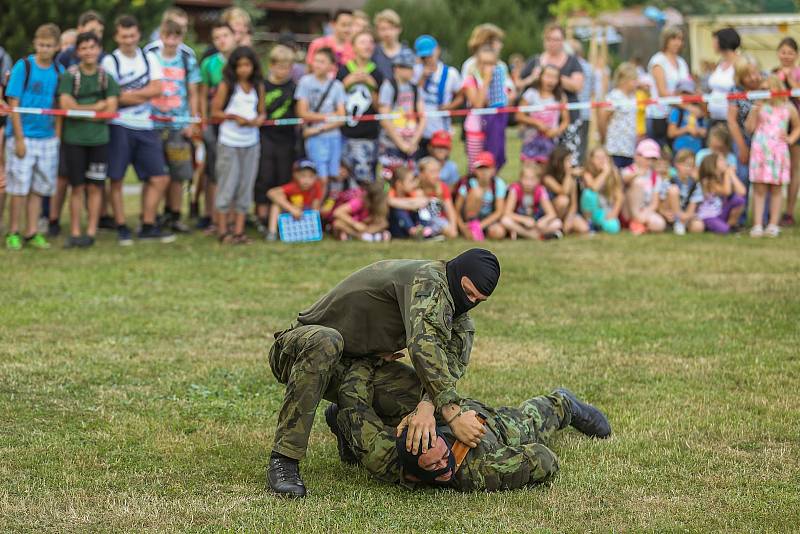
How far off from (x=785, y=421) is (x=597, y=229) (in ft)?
23.4

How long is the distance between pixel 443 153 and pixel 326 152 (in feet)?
4.97

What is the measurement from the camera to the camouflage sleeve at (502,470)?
510 centimetres

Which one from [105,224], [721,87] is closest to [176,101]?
[105,224]

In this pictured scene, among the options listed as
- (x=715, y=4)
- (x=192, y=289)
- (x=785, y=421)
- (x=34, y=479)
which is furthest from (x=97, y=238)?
(x=715, y=4)

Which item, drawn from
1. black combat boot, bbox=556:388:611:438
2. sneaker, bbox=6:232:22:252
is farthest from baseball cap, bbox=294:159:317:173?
black combat boot, bbox=556:388:611:438

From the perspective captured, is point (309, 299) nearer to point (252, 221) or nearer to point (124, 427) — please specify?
point (124, 427)

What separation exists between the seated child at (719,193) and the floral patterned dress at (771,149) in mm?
567

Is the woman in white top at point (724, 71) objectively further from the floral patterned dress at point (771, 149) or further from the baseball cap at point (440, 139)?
the baseball cap at point (440, 139)

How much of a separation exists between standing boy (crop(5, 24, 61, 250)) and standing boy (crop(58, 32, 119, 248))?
137mm

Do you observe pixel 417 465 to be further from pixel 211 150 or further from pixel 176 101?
pixel 211 150

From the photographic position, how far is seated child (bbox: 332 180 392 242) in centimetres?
1209

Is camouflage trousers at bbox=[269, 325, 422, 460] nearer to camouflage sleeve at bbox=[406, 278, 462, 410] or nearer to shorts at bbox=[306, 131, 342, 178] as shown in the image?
camouflage sleeve at bbox=[406, 278, 462, 410]

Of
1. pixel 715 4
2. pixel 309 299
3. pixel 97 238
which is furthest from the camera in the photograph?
pixel 715 4

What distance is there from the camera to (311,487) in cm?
516
